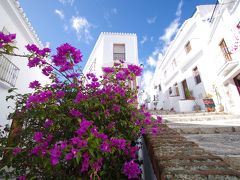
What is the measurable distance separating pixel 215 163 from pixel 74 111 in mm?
1364

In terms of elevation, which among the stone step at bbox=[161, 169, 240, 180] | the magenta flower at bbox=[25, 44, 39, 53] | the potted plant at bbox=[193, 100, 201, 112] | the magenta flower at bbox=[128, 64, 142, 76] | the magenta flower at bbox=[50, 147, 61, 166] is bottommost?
the stone step at bbox=[161, 169, 240, 180]

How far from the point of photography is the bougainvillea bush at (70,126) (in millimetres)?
1376

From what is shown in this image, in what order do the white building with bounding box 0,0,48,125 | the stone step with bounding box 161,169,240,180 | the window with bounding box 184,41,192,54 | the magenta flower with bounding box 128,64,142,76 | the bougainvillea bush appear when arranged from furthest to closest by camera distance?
the window with bounding box 184,41,192,54 < the white building with bounding box 0,0,48,125 < the magenta flower with bounding box 128,64,142,76 < the bougainvillea bush < the stone step with bounding box 161,169,240,180

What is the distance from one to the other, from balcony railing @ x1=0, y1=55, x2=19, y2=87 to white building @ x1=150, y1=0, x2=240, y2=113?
8.37 metres

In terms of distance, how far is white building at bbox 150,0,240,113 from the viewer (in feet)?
19.1

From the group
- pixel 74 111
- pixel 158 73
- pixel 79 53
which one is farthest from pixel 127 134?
pixel 158 73

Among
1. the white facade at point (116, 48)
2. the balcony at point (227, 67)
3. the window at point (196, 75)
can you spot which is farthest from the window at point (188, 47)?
the balcony at point (227, 67)

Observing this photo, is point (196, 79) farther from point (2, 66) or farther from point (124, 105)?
point (2, 66)

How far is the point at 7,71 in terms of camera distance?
5.59 meters

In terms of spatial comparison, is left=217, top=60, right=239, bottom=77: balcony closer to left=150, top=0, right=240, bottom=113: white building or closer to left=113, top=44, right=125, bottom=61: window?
left=150, top=0, right=240, bottom=113: white building

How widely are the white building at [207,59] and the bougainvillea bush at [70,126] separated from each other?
561 centimetres

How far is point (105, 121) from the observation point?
1.91 metres

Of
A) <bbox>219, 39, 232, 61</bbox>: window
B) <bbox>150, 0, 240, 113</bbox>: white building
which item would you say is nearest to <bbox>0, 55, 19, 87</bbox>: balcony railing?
<bbox>150, 0, 240, 113</bbox>: white building

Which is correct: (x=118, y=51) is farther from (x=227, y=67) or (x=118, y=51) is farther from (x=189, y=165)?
(x=189, y=165)
